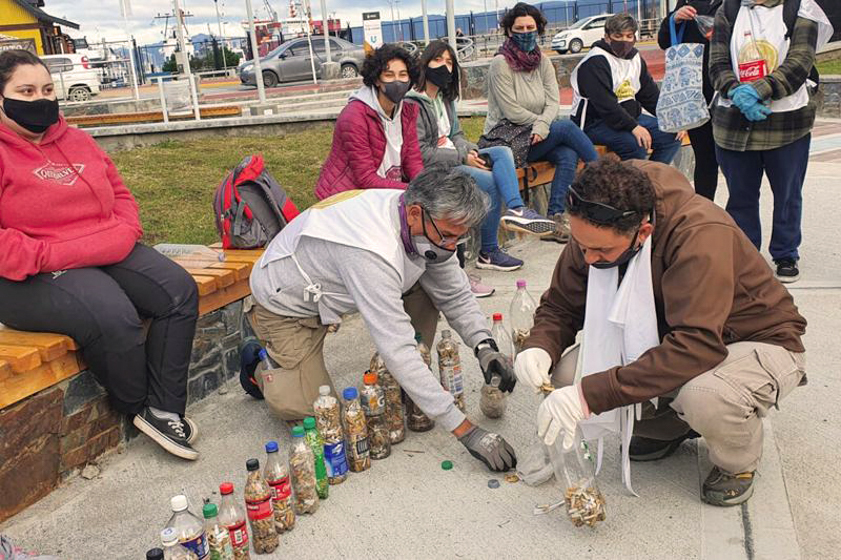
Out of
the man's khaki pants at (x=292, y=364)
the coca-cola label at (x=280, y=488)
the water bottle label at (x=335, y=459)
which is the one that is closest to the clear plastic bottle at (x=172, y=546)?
the coca-cola label at (x=280, y=488)

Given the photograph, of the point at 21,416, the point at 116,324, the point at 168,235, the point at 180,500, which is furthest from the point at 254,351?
the point at 168,235

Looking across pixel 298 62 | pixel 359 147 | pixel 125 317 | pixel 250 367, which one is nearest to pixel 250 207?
pixel 359 147

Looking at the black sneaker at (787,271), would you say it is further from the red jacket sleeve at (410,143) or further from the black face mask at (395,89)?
the black face mask at (395,89)

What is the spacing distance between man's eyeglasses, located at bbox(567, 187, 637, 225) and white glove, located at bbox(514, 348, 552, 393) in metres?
0.67

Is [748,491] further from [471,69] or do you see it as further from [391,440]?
[471,69]

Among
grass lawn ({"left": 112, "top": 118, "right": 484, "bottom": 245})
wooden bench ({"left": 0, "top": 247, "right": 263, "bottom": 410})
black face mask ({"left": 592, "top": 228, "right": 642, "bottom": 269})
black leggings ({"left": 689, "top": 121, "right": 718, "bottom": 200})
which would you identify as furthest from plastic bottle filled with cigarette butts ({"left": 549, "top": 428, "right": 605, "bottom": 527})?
grass lawn ({"left": 112, "top": 118, "right": 484, "bottom": 245})

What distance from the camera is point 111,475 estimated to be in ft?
11.2

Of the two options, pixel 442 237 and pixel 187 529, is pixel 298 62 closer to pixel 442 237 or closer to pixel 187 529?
pixel 442 237

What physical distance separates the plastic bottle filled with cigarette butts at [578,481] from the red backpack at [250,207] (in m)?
2.21

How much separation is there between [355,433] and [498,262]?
2819mm

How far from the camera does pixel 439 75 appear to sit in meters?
5.73

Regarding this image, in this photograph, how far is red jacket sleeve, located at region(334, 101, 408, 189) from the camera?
4.91 meters

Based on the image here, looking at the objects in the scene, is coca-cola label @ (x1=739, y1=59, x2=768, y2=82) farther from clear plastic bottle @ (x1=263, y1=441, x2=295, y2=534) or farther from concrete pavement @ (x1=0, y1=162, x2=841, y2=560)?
clear plastic bottle @ (x1=263, y1=441, x2=295, y2=534)

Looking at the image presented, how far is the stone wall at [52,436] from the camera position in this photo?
3074mm
